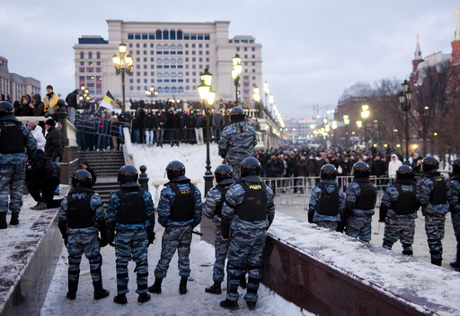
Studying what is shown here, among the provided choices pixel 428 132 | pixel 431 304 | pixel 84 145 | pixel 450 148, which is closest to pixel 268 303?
pixel 431 304

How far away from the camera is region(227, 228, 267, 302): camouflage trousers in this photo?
5.31 m

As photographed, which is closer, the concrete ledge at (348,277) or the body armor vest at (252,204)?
the concrete ledge at (348,277)

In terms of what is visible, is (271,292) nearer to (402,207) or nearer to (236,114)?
(402,207)

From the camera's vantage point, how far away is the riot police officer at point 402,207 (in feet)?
23.4

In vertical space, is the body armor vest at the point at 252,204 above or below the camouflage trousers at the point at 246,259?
above

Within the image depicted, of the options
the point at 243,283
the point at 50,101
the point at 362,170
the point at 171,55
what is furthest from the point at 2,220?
the point at 171,55

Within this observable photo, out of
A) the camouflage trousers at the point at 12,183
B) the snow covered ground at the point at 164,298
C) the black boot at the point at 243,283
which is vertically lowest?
the snow covered ground at the point at 164,298

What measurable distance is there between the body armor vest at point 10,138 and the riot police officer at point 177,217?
8.14 ft

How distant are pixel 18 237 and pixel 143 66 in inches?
5019

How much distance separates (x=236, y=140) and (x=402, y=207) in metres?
3.21

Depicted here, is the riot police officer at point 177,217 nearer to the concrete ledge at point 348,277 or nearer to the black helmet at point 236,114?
the concrete ledge at point 348,277

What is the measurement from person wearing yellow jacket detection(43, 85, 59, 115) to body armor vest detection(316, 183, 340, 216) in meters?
10.1

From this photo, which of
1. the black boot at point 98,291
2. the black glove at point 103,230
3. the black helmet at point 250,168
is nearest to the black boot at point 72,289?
the black boot at point 98,291

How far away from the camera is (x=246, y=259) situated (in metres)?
5.44
